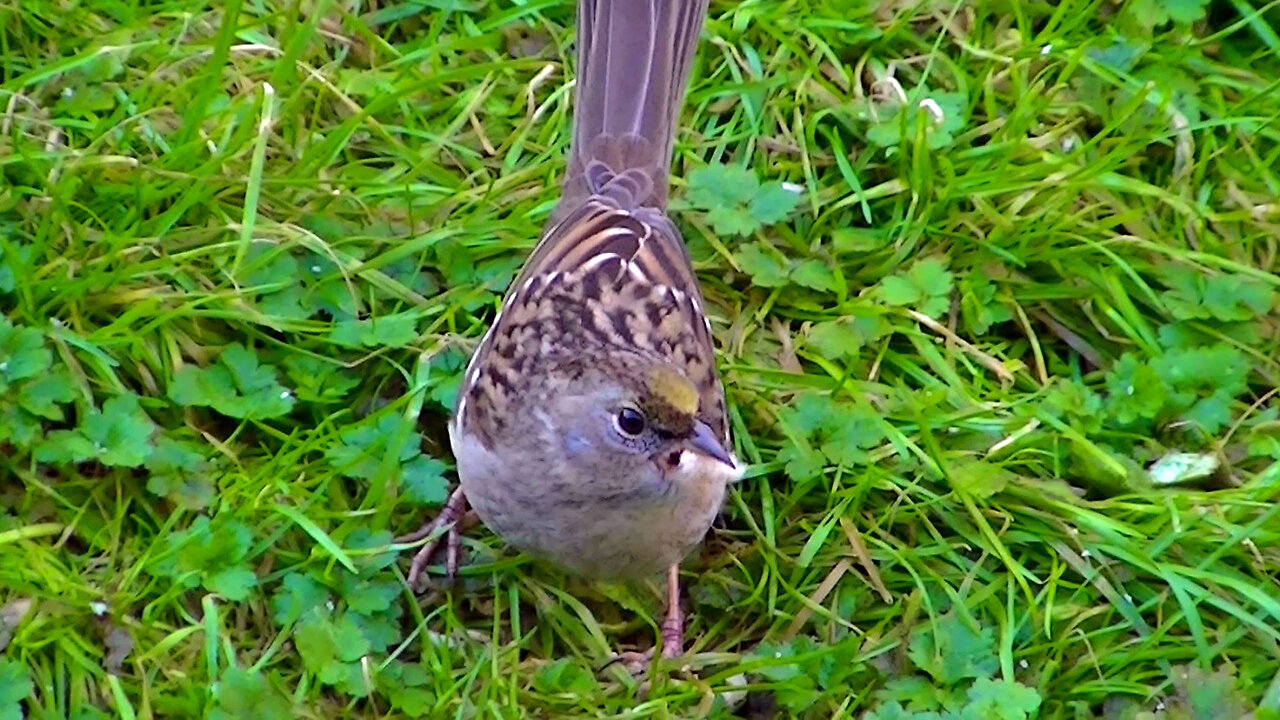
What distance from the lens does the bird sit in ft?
11.8

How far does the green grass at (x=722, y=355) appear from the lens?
394 centimetres

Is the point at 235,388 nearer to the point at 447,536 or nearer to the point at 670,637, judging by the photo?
the point at 447,536

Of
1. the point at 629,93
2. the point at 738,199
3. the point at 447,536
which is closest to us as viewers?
the point at 447,536

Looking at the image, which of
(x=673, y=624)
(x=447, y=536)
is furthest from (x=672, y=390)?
(x=447, y=536)

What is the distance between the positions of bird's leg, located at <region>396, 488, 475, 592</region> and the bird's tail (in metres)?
0.80

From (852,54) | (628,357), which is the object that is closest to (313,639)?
(628,357)

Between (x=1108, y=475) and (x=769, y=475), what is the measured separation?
81cm

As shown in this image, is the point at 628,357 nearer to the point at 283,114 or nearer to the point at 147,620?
the point at 147,620

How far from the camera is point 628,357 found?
3.59 meters

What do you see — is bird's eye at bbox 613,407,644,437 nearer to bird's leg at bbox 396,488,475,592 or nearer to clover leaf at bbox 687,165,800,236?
bird's leg at bbox 396,488,475,592

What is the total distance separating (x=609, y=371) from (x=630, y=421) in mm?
109

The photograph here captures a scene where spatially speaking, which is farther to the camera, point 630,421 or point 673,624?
point 673,624

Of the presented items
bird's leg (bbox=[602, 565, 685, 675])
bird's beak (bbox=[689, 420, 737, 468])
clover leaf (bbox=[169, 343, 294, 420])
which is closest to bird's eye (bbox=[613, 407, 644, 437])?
bird's beak (bbox=[689, 420, 737, 468])

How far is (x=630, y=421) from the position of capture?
3.53 meters
